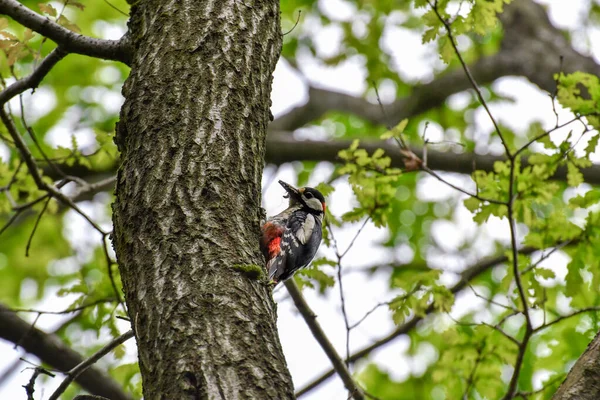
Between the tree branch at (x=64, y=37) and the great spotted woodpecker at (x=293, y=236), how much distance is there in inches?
48.7

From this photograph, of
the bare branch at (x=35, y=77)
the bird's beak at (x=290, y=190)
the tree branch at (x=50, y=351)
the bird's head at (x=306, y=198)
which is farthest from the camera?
the bird's beak at (x=290, y=190)

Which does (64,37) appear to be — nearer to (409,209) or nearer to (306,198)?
(306,198)

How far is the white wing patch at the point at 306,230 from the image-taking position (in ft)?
15.5

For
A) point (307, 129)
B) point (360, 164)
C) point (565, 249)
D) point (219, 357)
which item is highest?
point (307, 129)

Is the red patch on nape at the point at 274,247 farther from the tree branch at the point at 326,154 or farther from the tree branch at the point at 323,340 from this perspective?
the tree branch at the point at 326,154

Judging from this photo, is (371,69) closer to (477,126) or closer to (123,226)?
(477,126)

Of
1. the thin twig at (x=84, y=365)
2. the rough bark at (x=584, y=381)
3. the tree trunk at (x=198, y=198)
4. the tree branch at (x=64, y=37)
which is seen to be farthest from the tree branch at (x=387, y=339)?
the tree branch at (x=64, y=37)

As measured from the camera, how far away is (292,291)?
3820 mm

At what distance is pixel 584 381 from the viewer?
212cm

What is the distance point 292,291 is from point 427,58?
17.4 ft

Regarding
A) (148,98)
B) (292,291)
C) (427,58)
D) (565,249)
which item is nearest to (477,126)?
(427,58)

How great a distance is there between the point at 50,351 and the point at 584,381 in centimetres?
340

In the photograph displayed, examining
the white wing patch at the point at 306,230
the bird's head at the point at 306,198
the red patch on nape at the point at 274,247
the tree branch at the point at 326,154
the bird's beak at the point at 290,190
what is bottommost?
the red patch on nape at the point at 274,247

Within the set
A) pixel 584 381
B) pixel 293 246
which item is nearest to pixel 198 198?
pixel 584 381
